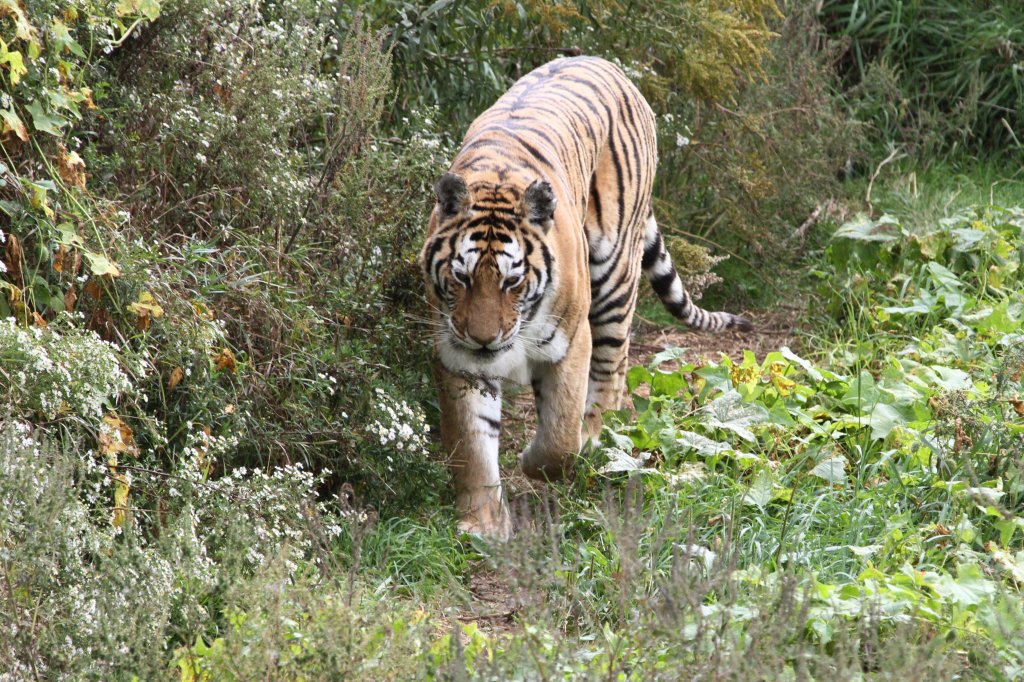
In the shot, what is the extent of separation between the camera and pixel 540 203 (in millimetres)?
4625

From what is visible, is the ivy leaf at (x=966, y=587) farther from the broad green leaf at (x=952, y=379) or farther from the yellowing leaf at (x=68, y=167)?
the yellowing leaf at (x=68, y=167)

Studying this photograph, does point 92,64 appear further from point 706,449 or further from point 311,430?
point 706,449

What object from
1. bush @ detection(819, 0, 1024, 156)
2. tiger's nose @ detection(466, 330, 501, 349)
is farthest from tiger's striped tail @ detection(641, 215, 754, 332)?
bush @ detection(819, 0, 1024, 156)

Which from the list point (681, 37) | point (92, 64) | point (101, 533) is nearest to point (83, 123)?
point (92, 64)

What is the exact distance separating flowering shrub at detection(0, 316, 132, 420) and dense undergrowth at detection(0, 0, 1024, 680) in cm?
1

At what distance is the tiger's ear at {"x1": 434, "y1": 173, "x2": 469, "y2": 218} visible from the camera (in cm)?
451

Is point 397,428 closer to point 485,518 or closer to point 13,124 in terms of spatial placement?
point 485,518

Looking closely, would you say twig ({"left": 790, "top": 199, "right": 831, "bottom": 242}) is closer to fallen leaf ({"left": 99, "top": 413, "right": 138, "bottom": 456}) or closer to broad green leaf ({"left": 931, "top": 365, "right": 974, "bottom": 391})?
broad green leaf ({"left": 931, "top": 365, "right": 974, "bottom": 391})

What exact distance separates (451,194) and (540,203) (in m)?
0.33

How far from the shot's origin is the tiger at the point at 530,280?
4.57 metres

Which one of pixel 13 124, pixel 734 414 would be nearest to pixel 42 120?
pixel 13 124

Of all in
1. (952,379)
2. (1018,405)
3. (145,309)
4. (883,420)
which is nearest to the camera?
(145,309)

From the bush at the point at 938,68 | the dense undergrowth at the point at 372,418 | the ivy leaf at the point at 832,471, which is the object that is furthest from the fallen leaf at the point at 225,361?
the bush at the point at 938,68

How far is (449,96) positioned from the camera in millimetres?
6668
